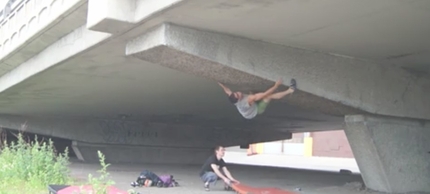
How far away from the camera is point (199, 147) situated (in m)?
25.5

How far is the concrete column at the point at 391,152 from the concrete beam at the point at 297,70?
279 mm

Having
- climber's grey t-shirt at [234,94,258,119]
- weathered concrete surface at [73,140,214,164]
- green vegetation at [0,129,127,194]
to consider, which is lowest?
weathered concrete surface at [73,140,214,164]

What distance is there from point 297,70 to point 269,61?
0.63 metres

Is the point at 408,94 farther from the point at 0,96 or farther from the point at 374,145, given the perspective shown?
the point at 0,96

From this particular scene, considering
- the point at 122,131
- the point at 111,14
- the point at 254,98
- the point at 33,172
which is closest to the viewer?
the point at 111,14

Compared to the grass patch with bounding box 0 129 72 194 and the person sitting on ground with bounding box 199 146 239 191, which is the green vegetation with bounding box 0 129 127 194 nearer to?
the grass patch with bounding box 0 129 72 194

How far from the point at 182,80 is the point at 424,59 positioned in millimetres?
5804

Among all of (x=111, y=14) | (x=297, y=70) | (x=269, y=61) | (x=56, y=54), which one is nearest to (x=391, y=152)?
(x=297, y=70)

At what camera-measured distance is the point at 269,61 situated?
30.2ft

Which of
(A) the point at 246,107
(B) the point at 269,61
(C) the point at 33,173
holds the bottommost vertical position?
(C) the point at 33,173

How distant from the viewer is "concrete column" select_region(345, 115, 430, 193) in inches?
412

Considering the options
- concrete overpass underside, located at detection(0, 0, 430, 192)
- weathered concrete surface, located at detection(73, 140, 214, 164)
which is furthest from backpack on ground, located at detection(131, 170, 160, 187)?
weathered concrete surface, located at detection(73, 140, 214, 164)

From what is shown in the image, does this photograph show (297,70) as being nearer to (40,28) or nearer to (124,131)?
(40,28)

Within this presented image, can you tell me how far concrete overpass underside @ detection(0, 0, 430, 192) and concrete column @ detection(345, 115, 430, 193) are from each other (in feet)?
0.08
